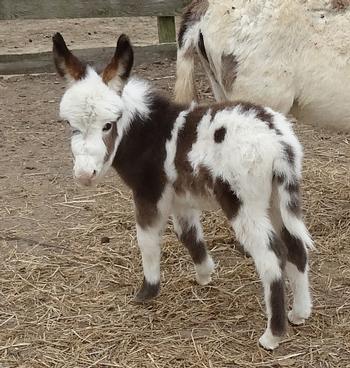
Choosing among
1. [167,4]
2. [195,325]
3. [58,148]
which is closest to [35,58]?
[167,4]

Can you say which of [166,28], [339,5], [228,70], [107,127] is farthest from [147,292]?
[166,28]

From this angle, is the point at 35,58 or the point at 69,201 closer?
the point at 69,201

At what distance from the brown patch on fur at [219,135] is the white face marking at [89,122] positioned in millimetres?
460

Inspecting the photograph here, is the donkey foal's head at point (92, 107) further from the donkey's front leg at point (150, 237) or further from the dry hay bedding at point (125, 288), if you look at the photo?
the dry hay bedding at point (125, 288)

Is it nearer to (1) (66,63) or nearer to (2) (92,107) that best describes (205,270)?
(2) (92,107)

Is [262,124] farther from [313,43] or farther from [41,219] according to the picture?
[41,219]

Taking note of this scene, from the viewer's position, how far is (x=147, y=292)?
3939 mm

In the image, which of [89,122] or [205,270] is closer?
[89,122]

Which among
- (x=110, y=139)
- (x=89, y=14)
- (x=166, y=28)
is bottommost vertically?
(x=166, y=28)

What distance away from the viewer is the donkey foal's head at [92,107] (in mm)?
3295

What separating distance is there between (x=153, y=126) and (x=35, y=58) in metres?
5.11

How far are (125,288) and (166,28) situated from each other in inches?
202

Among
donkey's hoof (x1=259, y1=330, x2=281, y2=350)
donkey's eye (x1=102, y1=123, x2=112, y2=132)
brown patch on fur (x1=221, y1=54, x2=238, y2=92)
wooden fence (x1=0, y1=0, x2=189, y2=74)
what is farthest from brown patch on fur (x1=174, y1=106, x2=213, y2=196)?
wooden fence (x1=0, y1=0, x2=189, y2=74)

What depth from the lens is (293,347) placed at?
139 inches
